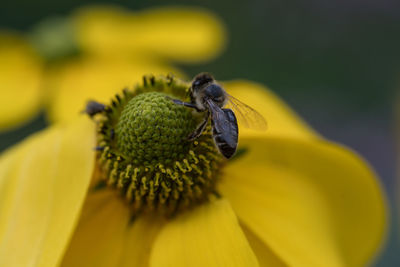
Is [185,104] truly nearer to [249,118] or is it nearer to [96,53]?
[249,118]

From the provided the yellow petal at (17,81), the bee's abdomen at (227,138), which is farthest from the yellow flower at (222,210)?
the yellow petal at (17,81)

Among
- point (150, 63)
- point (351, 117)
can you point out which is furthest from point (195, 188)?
point (351, 117)

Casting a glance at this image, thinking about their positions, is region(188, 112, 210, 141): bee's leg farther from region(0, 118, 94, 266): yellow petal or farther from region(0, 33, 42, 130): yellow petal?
region(0, 33, 42, 130): yellow petal

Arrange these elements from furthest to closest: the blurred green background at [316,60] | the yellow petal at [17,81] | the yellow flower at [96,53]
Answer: the blurred green background at [316,60]
the yellow flower at [96,53]
the yellow petal at [17,81]

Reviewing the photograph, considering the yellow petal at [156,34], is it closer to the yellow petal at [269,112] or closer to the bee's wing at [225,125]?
the yellow petal at [269,112]

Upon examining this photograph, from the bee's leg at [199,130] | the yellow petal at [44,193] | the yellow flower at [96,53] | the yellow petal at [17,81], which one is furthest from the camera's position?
the yellow flower at [96,53]

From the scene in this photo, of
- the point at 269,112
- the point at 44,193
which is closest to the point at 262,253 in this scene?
the point at 269,112

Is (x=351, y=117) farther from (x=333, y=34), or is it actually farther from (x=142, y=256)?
(x=142, y=256)

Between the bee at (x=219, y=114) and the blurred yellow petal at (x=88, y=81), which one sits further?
the blurred yellow petal at (x=88, y=81)

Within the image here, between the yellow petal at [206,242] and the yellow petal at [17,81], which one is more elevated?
the yellow petal at [17,81]

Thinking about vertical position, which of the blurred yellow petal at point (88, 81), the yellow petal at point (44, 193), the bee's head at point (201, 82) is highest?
the bee's head at point (201, 82)
